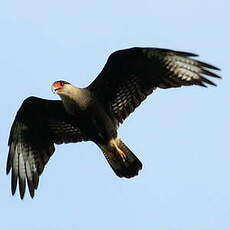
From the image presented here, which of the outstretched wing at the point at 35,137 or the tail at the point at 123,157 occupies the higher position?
the outstretched wing at the point at 35,137

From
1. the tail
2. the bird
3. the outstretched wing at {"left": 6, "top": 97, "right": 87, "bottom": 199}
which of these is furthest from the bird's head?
the tail

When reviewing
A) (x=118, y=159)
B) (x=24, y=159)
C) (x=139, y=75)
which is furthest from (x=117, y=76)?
(x=24, y=159)

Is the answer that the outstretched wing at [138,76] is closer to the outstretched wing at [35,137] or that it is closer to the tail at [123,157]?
the tail at [123,157]

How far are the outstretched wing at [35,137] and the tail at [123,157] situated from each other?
2.10 ft

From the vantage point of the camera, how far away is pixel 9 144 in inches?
580

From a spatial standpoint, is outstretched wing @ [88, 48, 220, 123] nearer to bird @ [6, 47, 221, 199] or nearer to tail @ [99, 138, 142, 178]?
bird @ [6, 47, 221, 199]

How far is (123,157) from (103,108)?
0.74m

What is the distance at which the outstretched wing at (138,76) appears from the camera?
13.2 meters

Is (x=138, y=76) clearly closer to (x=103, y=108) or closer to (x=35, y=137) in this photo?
(x=103, y=108)

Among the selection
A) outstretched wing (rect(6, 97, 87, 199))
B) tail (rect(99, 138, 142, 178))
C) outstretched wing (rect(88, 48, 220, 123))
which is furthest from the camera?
outstretched wing (rect(6, 97, 87, 199))

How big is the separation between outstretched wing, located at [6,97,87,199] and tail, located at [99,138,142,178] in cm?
64

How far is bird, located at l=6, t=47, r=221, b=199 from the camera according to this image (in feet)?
43.9

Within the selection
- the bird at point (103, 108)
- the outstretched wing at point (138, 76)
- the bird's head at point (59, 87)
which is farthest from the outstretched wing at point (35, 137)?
the outstretched wing at point (138, 76)

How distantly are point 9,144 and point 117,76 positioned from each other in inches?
83.0
